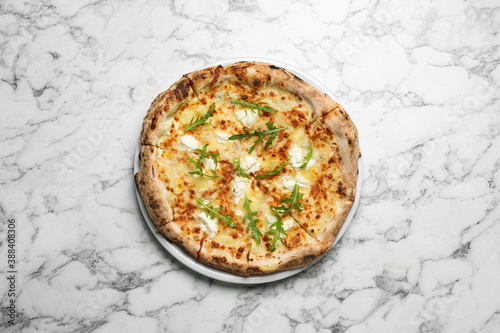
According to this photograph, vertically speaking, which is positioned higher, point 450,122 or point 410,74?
point 410,74

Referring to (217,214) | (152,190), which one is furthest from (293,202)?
(152,190)

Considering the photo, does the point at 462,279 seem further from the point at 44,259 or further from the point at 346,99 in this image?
the point at 44,259

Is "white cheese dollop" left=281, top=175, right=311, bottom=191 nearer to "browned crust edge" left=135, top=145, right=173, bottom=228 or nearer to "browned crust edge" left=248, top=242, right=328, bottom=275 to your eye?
"browned crust edge" left=248, top=242, right=328, bottom=275

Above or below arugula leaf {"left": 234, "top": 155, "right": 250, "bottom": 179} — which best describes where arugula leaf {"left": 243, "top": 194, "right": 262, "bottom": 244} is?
below

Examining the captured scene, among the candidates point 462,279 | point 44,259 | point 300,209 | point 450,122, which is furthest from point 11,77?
point 462,279

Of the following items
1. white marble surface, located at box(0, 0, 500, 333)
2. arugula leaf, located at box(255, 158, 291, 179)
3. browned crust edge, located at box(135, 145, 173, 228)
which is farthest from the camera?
white marble surface, located at box(0, 0, 500, 333)

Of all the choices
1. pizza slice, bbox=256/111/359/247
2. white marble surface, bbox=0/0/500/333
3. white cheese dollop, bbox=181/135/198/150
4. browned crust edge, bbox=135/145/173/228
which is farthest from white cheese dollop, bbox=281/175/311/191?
browned crust edge, bbox=135/145/173/228
